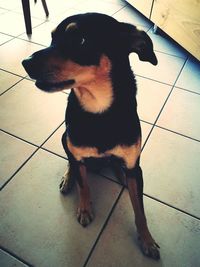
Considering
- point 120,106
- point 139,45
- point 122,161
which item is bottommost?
point 122,161

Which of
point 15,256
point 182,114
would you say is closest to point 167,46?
point 182,114

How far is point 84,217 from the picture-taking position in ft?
3.63

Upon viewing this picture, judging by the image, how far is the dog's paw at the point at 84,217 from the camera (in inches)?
43.5

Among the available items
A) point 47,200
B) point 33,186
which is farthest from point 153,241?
point 33,186

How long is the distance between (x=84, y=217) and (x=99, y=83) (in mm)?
595

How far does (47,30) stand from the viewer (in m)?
2.36

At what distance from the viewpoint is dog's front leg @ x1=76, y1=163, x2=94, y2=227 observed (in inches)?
43.4

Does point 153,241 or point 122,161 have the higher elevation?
point 122,161

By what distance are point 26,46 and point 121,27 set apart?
1.51 meters

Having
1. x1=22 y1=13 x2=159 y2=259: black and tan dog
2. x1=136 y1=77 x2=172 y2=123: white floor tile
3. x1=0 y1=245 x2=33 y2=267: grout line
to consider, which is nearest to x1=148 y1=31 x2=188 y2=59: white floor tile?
x1=136 y1=77 x2=172 y2=123: white floor tile

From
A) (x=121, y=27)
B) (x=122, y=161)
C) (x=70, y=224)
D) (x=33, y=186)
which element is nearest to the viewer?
(x=121, y=27)

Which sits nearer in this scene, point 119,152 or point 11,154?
point 119,152

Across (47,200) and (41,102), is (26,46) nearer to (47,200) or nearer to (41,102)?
(41,102)

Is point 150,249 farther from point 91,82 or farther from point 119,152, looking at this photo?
point 91,82
